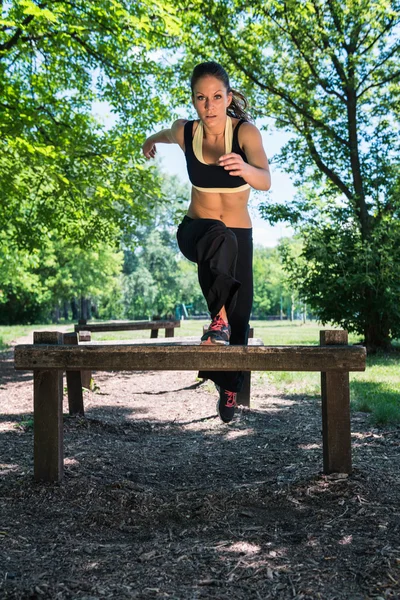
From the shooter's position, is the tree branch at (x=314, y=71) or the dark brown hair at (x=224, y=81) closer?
the dark brown hair at (x=224, y=81)

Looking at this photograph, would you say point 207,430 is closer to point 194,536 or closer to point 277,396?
point 277,396

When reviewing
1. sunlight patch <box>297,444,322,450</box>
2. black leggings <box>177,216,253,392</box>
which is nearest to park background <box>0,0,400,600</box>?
sunlight patch <box>297,444,322,450</box>

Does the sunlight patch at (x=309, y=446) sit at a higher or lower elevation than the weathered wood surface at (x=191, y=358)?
lower

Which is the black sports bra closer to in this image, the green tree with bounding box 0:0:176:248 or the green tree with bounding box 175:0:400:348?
the green tree with bounding box 0:0:176:248

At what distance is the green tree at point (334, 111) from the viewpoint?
1503 cm

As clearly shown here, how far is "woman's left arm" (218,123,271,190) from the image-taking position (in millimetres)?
3504

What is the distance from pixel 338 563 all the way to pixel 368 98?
16459mm

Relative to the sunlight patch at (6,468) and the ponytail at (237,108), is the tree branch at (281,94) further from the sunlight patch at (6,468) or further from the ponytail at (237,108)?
the sunlight patch at (6,468)

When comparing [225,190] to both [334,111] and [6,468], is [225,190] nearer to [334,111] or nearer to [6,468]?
[6,468]

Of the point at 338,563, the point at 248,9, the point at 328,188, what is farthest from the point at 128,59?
the point at 338,563

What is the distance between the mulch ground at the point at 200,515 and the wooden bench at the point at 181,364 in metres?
0.25

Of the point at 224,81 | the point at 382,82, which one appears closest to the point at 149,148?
the point at 224,81

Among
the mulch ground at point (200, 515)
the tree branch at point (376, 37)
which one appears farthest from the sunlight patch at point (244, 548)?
the tree branch at point (376, 37)

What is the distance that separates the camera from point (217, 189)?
13.1 ft
